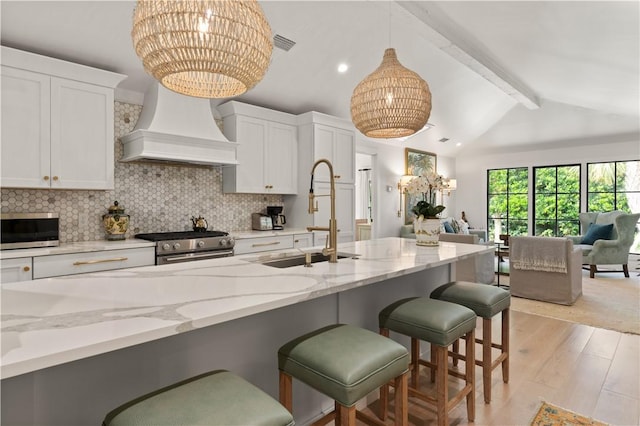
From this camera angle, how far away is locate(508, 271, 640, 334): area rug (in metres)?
3.61

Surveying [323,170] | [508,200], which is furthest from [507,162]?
[323,170]

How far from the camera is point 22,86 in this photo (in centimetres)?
267

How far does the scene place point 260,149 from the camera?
14.1ft

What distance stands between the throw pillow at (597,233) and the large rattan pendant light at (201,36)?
6.58 metres

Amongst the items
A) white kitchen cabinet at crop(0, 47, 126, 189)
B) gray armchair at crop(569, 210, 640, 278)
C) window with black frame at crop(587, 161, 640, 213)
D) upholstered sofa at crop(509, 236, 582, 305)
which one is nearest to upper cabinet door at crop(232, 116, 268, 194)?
white kitchen cabinet at crop(0, 47, 126, 189)

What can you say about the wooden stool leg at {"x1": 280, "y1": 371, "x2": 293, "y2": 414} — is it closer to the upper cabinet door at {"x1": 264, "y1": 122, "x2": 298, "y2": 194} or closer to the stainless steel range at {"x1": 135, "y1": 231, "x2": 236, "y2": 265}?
the stainless steel range at {"x1": 135, "y1": 231, "x2": 236, "y2": 265}

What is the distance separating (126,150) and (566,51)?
15.3 feet

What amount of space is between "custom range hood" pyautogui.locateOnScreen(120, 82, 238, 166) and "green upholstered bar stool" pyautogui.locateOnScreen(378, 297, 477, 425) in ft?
8.31

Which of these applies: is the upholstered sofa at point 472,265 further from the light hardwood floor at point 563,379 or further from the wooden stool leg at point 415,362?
the wooden stool leg at point 415,362

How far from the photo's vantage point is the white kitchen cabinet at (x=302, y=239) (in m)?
4.36

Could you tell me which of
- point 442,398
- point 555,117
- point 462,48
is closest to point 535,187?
point 555,117

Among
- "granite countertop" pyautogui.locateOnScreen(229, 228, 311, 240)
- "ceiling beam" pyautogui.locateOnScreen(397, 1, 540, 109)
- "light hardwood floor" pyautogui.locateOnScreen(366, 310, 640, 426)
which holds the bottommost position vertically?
"light hardwood floor" pyautogui.locateOnScreen(366, 310, 640, 426)

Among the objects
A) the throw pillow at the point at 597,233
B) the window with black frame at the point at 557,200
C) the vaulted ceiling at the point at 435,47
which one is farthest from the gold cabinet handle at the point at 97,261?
the window with black frame at the point at 557,200

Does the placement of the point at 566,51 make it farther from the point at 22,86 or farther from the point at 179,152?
the point at 22,86
